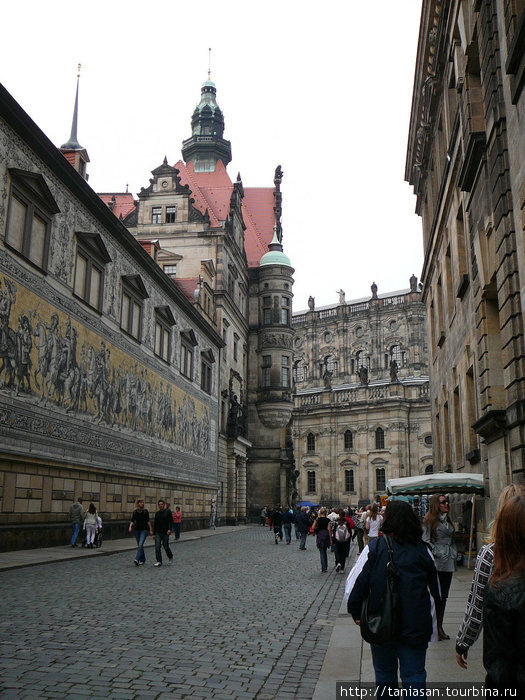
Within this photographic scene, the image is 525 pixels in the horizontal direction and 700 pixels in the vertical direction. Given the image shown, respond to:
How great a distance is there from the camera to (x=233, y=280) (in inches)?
1876

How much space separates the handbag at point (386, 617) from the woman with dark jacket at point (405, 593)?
0.09 feet

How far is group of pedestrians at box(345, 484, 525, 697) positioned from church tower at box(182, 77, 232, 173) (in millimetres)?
56971

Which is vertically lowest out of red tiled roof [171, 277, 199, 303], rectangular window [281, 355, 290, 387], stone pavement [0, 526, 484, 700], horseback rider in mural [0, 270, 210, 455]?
stone pavement [0, 526, 484, 700]

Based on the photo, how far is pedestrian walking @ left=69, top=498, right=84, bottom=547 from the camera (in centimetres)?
1930

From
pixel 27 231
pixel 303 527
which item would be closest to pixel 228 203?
pixel 303 527

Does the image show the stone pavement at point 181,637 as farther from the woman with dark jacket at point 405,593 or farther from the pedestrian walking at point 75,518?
the pedestrian walking at point 75,518

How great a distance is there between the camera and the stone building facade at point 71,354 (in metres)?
17.1

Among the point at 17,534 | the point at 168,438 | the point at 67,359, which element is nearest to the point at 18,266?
the point at 67,359

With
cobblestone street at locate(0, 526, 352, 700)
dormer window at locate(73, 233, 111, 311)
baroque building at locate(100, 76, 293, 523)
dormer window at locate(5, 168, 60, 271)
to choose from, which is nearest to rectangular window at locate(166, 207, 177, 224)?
baroque building at locate(100, 76, 293, 523)

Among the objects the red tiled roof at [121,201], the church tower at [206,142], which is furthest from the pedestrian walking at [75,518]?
the church tower at [206,142]

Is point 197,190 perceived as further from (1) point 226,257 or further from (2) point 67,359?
(2) point 67,359

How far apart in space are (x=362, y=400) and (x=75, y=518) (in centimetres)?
4829

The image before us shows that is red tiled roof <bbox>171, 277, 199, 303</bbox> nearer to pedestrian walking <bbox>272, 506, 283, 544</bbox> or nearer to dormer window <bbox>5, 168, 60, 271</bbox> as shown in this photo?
pedestrian walking <bbox>272, 506, 283, 544</bbox>

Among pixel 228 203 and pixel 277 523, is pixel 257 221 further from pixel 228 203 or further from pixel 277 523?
pixel 277 523
